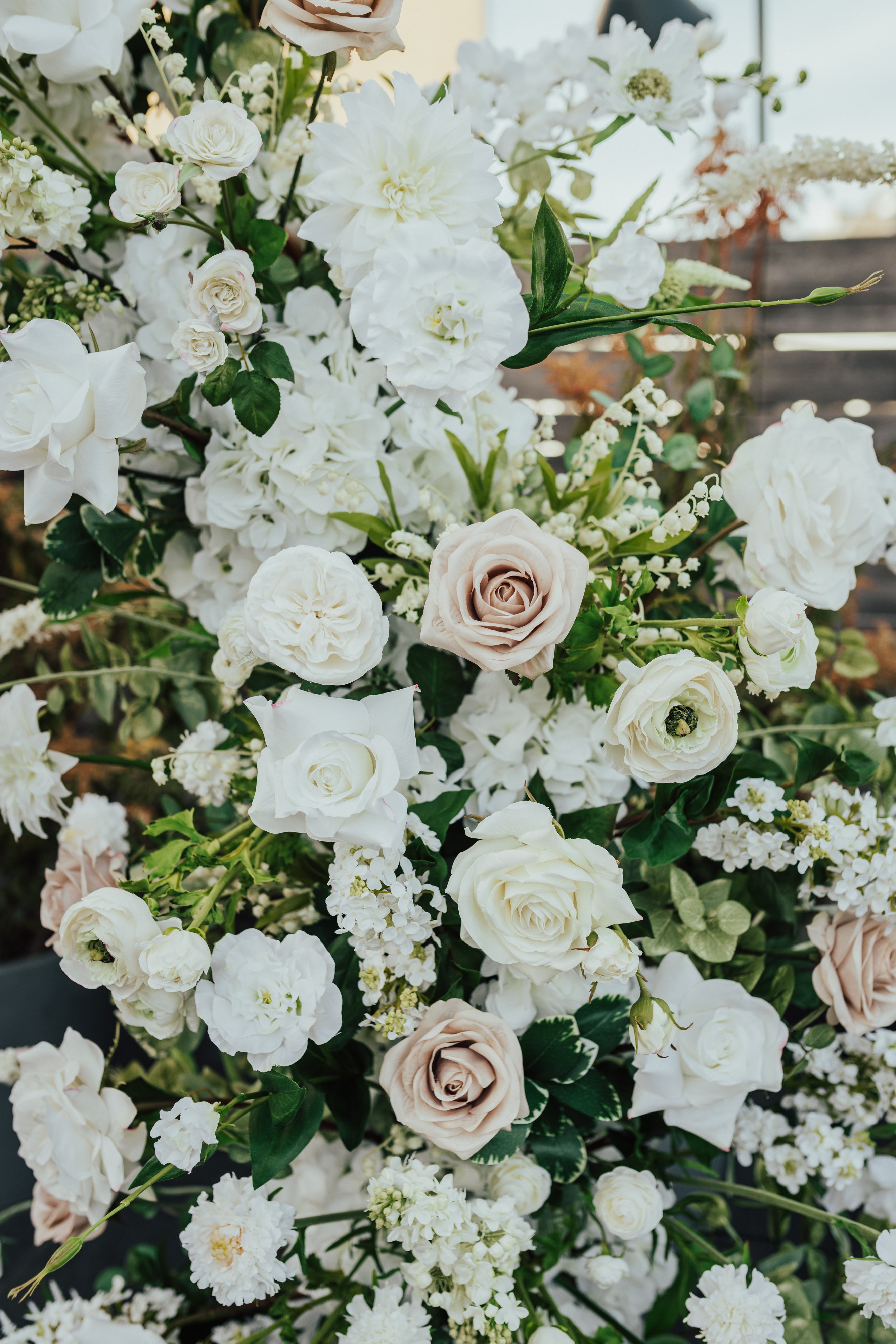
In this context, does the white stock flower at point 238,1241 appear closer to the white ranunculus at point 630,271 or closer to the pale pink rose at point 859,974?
the white ranunculus at point 630,271

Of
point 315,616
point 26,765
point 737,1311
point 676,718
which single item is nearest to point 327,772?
point 315,616

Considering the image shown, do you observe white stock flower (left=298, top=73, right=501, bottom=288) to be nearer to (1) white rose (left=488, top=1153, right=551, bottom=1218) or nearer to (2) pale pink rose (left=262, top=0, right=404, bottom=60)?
(2) pale pink rose (left=262, top=0, right=404, bottom=60)

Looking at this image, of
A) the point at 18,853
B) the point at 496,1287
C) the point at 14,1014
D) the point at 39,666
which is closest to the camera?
the point at 496,1287

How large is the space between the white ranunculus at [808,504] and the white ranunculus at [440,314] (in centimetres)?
19

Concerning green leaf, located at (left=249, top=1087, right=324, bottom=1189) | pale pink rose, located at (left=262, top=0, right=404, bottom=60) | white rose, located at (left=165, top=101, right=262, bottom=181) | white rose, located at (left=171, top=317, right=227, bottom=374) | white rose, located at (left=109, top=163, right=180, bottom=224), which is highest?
pale pink rose, located at (left=262, top=0, right=404, bottom=60)

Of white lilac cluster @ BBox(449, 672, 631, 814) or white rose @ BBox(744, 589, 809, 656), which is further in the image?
white lilac cluster @ BBox(449, 672, 631, 814)

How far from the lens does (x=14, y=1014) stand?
0.96 meters

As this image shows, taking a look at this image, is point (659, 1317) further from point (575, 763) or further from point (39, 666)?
point (39, 666)

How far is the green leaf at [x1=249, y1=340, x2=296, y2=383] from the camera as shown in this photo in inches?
20.1

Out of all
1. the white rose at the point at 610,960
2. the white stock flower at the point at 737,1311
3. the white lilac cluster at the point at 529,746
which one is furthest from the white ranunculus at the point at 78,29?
the white stock flower at the point at 737,1311

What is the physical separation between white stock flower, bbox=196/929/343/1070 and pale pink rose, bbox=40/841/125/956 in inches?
5.2

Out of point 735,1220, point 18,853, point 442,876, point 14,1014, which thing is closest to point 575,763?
point 442,876

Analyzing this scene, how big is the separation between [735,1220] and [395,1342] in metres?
0.55

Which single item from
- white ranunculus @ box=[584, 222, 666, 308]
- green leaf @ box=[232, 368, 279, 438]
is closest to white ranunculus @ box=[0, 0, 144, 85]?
green leaf @ box=[232, 368, 279, 438]
